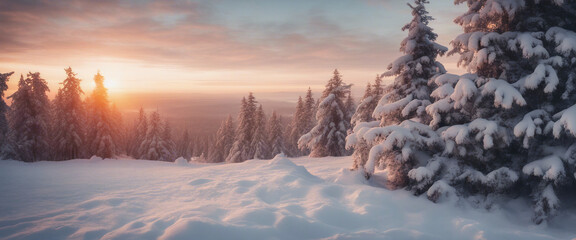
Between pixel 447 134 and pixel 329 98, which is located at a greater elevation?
pixel 329 98

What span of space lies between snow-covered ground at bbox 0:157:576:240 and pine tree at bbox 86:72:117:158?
81.9ft

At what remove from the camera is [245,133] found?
1513 inches

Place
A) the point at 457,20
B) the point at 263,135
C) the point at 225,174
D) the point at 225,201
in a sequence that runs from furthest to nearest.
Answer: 1. the point at 263,135
2. the point at 225,174
3. the point at 457,20
4. the point at 225,201

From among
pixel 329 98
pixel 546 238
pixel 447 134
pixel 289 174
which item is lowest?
pixel 546 238

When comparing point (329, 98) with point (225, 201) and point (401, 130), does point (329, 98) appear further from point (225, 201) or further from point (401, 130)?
point (225, 201)

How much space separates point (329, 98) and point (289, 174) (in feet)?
59.1

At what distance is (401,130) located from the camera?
7785 millimetres

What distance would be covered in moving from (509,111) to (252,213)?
7.87 m

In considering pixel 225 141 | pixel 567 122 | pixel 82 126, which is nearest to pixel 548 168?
pixel 567 122

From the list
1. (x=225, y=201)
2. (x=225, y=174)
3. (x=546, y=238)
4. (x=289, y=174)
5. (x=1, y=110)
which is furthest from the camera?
(x=1, y=110)

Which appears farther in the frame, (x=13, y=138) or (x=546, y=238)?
(x=13, y=138)

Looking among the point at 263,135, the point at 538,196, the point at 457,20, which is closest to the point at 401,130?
the point at 538,196

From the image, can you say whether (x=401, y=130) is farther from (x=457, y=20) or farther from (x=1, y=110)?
(x=1, y=110)

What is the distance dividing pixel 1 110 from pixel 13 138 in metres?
3.50
